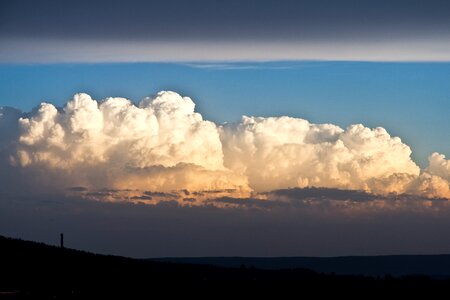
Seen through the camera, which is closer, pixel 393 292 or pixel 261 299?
pixel 261 299

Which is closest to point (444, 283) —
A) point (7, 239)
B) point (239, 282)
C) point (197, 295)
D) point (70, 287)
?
point (239, 282)

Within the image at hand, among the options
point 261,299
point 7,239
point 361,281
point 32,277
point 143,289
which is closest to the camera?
point 261,299

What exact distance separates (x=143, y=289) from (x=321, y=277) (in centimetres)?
3814

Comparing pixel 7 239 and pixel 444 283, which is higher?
pixel 7 239

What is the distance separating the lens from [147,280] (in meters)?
144

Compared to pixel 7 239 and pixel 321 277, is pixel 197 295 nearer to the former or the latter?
pixel 321 277

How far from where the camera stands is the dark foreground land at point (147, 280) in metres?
124

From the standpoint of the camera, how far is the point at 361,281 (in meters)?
152

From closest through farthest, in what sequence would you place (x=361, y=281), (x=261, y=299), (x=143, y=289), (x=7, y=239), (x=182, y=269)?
(x=261, y=299) < (x=143, y=289) < (x=361, y=281) < (x=182, y=269) < (x=7, y=239)

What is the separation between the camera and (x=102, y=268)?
161 meters

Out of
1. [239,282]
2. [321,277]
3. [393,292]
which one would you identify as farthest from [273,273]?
[393,292]

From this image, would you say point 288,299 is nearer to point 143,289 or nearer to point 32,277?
point 143,289

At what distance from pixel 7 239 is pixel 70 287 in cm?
6192

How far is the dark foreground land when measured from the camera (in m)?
124
